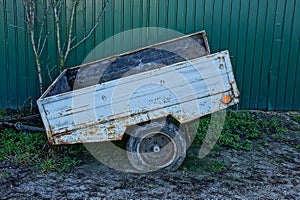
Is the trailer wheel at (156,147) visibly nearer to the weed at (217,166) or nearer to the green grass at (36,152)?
the weed at (217,166)

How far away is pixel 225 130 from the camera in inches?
229

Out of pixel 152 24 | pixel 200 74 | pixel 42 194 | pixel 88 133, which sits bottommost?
pixel 42 194

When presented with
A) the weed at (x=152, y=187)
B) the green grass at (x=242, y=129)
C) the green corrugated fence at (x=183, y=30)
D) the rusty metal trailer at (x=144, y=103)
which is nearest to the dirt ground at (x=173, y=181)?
the weed at (x=152, y=187)

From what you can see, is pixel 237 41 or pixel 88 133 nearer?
pixel 88 133

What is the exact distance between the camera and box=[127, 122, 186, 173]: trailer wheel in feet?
13.8

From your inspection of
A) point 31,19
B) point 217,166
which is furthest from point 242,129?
point 31,19

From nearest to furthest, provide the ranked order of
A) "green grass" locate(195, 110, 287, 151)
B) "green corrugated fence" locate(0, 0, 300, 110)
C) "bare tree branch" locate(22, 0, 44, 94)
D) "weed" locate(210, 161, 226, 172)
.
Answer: "weed" locate(210, 161, 226, 172) < "green grass" locate(195, 110, 287, 151) < "bare tree branch" locate(22, 0, 44, 94) < "green corrugated fence" locate(0, 0, 300, 110)

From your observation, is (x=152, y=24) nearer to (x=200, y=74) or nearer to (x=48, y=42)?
(x=48, y=42)

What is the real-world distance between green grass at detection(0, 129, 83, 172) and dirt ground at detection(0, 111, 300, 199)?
12 cm

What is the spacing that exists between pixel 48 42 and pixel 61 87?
1.65 metres

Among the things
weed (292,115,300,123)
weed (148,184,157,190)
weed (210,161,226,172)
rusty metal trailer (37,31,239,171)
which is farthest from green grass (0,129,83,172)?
weed (292,115,300,123)

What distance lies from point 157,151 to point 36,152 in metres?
1.62

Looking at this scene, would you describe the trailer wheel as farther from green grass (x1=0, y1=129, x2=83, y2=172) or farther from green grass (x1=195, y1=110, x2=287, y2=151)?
green grass (x1=195, y1=110, x2=287, y2=151)

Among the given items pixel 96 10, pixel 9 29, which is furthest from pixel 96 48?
pixel 9 29
